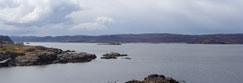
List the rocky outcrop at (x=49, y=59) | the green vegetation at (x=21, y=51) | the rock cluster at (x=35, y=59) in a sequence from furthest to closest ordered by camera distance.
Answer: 1. the green vegetation at (x=21, y=51)
2. the rocky outcrop at (x=49, y=59)
3. the rock cluster at (x=35, y=59)

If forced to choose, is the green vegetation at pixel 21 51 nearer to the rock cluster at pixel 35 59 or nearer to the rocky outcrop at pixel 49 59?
the rock cluster at pixel 35 59

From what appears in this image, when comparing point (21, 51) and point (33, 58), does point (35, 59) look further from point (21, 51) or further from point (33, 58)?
point (21, 51)

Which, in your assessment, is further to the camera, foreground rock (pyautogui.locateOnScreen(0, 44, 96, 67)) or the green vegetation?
the green vegetation

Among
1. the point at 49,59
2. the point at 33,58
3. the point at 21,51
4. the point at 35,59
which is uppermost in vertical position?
the point at 21,51

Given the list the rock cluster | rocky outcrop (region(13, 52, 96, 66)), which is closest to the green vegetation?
the rock cluster

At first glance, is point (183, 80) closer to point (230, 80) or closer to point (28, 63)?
point (230, 80)

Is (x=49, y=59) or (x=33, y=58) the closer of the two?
(x=33, y=58)

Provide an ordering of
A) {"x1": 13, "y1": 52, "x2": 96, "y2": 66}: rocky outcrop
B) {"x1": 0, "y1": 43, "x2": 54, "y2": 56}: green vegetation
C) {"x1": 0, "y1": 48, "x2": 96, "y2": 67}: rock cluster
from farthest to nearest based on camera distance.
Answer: {"x1": 0, "y1": 43, "x2": 54, "y2": 56}: green vegetation
{"x1": 13, "y1": 52, "x2": 96, "y2": 66}: rocky outcrop
{"x1": 0, "y1": 48, "x2": 96, "y2": 67}: rock cluster

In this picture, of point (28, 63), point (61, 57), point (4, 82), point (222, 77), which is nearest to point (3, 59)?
point (28, 63)

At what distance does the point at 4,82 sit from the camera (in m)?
55.3

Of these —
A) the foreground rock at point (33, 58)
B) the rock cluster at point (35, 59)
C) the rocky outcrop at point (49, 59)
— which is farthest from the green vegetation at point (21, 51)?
the rocky outcrop at point (49, 59)

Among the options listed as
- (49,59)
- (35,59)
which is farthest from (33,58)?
(49,59)

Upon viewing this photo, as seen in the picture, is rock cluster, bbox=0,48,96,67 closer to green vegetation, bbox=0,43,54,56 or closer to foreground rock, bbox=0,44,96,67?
foreground rock, bbox=0,44,96,67

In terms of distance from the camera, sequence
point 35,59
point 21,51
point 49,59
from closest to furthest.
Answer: point 35,59 → point 49,59 → point 21,51
